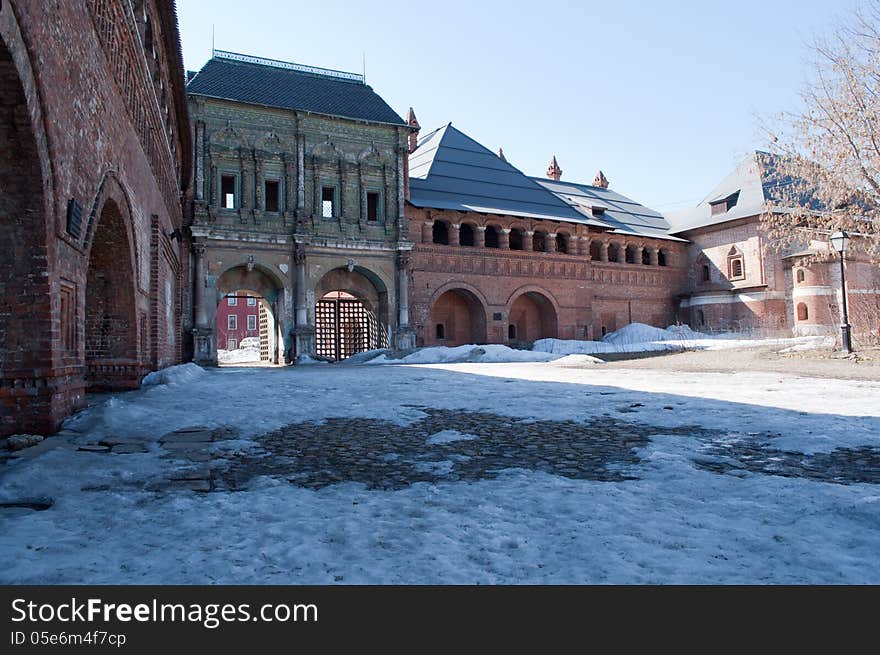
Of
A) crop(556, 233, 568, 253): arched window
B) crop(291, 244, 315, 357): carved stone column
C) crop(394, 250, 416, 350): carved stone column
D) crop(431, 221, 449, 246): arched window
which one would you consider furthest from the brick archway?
crop(556, 233, 568, 253): arched window

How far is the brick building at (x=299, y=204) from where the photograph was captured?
22594mm

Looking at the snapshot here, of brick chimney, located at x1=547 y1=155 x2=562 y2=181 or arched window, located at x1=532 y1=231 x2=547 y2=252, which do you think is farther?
brick chimney, located at x1=547 y1=155 x2=562 y2=181

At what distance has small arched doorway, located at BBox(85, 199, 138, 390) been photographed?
8367 mm

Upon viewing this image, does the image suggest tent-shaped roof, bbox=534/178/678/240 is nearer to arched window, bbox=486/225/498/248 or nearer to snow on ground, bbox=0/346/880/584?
arched window, bbox=486/225/498/248

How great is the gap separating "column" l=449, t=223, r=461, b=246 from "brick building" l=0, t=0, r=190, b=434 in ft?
60.3

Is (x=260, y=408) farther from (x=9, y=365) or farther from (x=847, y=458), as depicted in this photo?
(x=847, y=458)

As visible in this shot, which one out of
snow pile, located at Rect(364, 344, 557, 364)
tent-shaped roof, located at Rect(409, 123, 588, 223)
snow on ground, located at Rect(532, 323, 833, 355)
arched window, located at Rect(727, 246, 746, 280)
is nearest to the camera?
snow on ground, located at Rect(532, 323, 833, 355)

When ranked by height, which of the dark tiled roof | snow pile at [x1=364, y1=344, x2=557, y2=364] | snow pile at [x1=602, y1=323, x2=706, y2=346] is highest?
the dark tiled roof

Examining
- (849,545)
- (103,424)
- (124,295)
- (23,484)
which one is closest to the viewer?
(849,545)

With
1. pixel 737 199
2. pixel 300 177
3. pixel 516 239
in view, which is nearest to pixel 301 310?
pixel 300 177

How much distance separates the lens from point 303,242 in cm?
2356
